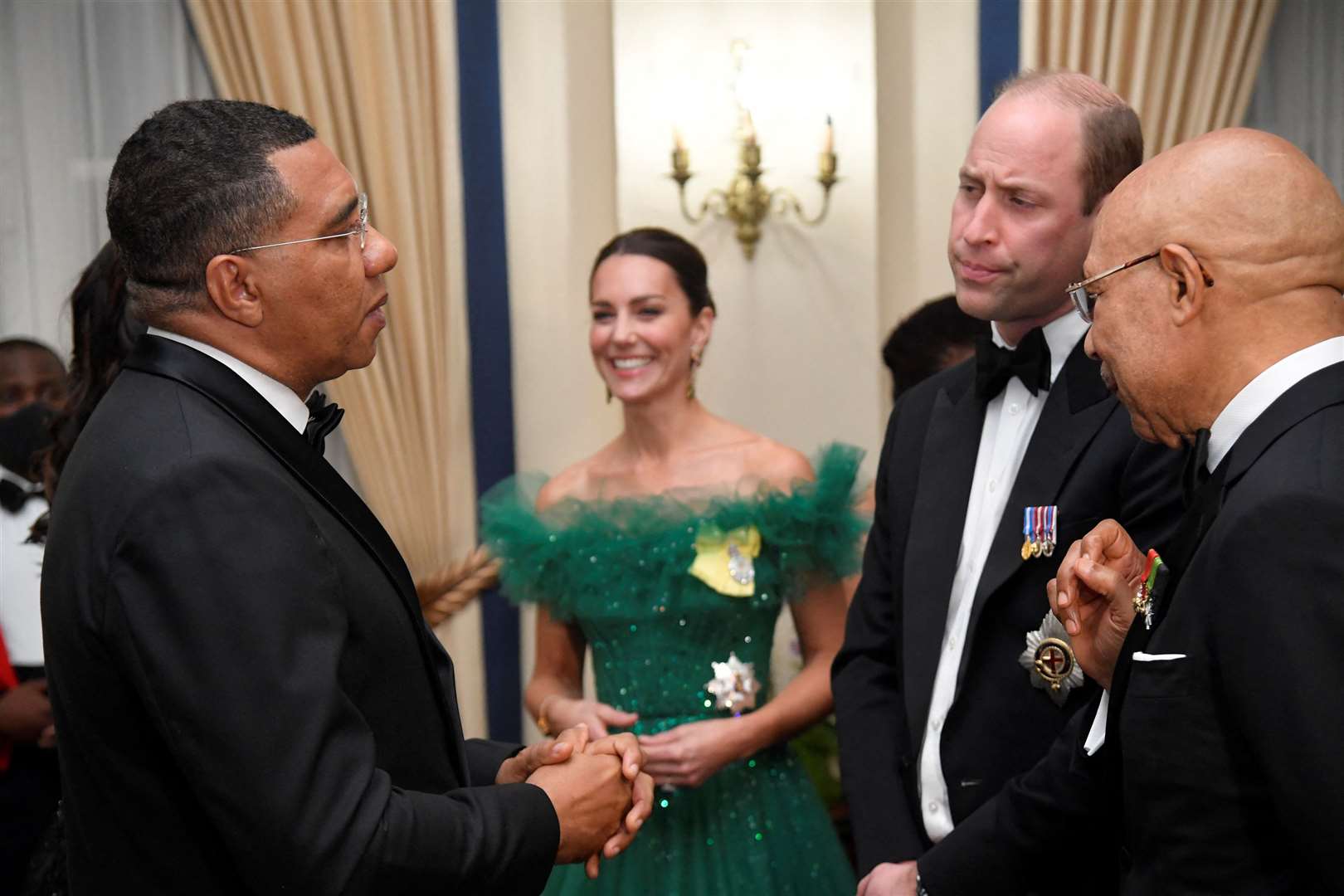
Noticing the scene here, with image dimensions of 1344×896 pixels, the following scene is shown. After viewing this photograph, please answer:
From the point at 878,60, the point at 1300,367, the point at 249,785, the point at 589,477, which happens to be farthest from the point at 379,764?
the point at 878,60

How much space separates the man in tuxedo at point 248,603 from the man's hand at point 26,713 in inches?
51.6

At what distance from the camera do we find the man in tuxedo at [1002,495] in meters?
2.09

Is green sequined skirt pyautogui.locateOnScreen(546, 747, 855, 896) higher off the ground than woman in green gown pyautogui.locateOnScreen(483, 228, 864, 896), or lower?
lower

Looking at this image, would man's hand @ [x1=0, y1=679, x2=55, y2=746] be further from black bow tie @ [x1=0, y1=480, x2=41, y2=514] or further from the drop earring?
the drop earring

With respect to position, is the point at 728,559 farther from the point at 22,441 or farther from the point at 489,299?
the point at 489,299

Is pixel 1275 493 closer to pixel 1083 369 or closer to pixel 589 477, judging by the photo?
pixel 1083 369

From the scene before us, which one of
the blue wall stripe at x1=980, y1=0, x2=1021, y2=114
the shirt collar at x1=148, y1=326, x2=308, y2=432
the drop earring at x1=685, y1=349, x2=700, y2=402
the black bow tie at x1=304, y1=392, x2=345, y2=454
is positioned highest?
the blue wall stripe at x1=980, y1=0, x2=1021, y2=114

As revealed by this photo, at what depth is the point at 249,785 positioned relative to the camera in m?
1.45

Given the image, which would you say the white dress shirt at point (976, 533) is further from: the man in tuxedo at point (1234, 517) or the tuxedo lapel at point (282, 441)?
the tuxedo lapel at point (282, 441)

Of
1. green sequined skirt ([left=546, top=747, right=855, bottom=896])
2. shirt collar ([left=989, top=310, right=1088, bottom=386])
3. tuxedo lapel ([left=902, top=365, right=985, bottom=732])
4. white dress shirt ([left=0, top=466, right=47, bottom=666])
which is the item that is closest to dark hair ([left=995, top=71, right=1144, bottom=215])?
shirt collar ([left=989, top=310, right=1088, bottom=386])

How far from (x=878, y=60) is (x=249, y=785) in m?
3.74

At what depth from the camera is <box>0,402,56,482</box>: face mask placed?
10.3 feet

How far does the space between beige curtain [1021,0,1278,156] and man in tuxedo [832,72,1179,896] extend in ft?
7.59

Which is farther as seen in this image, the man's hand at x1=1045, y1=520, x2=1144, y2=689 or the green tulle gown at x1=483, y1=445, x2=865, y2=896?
the green tulle gown at x1=483, y1=445, x2=865, y2=896
